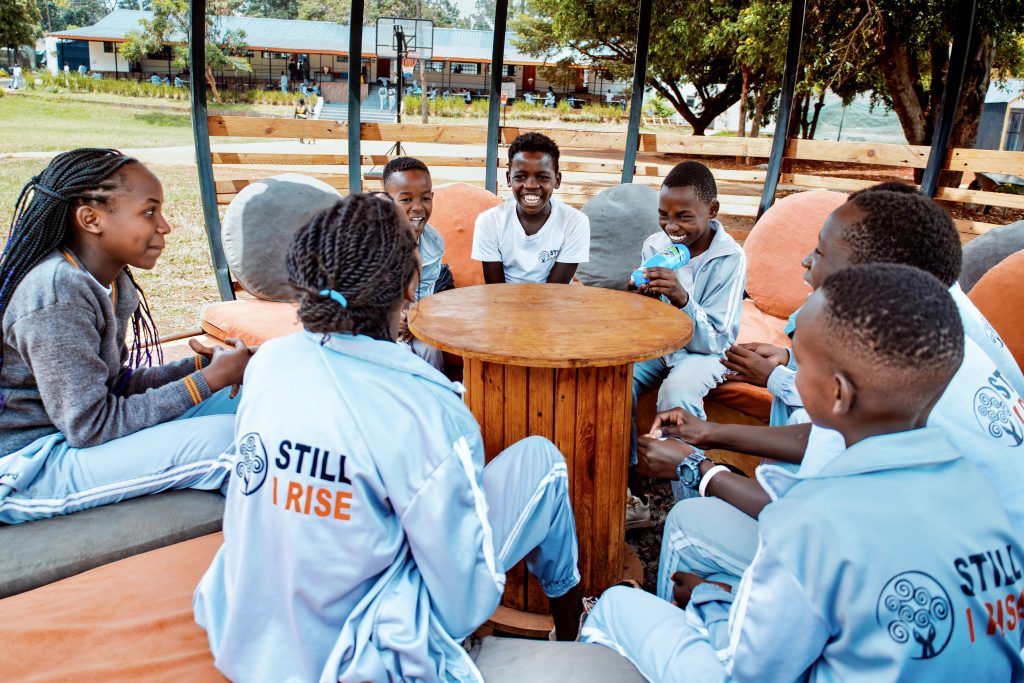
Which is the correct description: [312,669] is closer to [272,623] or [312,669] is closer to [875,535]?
[272,623]

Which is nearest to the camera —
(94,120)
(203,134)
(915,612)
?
(915,612)

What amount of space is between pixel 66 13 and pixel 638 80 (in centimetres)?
2574

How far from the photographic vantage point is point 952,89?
527 centimetres

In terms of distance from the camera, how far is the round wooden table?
7.64ft

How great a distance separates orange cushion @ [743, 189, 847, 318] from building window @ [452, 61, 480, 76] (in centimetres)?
2578

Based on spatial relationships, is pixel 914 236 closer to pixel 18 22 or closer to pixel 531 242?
pixel 531 242

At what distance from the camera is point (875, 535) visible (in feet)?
3.99

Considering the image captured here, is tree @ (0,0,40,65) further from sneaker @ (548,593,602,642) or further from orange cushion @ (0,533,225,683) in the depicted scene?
sneaker @ (548,593,602,642)

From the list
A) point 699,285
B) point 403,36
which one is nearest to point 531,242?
point 699,285

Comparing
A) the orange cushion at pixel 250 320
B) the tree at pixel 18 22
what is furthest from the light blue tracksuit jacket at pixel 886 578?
the tree at pixel 18 22

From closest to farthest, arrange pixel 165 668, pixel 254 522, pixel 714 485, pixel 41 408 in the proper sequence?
pixel 254 522 → pixel 165 668 → pixel 714 485 → pixel 41 408

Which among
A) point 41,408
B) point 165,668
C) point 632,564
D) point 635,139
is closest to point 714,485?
point 632,564

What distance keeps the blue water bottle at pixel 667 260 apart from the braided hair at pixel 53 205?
2053 millimetres

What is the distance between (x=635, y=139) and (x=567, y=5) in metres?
11.5
